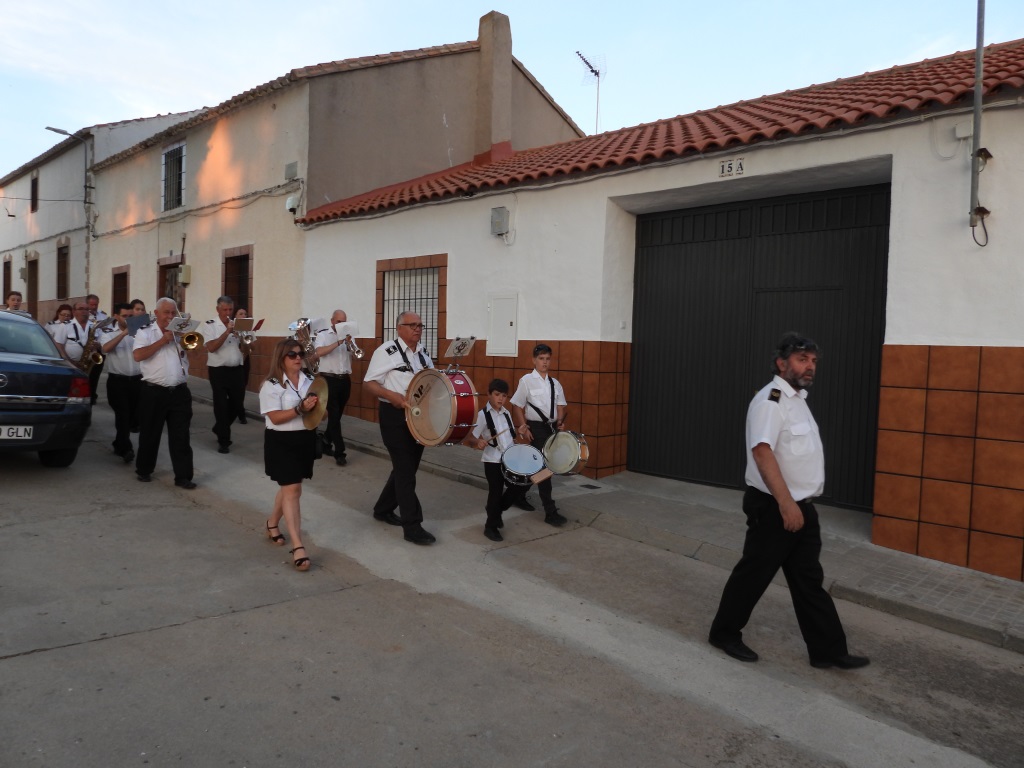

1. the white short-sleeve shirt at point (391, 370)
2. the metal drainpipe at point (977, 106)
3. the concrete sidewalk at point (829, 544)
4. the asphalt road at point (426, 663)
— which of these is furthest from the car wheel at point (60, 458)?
the metal drainpipe at point (977, 106)

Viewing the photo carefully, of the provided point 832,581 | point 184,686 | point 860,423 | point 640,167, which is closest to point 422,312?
point 640,167

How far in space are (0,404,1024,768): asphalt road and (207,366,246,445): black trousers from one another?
262 cm

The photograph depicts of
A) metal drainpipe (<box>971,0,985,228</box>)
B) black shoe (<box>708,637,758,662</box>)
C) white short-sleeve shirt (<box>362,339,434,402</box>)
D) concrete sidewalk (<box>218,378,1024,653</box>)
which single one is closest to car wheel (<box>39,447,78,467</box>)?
concrete sidewalk (<box>218,378,1024,653</box>)

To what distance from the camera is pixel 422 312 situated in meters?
10.3

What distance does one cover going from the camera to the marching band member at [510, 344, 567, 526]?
6586 millimetres

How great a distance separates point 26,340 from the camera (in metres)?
7.41

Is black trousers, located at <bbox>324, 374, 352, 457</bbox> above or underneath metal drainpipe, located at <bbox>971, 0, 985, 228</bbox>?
underneath

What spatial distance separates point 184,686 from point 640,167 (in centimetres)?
609

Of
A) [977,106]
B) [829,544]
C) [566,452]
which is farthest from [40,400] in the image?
[977,106]

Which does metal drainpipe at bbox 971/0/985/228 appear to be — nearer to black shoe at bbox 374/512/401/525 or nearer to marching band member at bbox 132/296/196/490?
black shoe at bbox 374/512/401/525

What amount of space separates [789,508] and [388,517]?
11.6ft

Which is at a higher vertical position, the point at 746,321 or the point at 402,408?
the point at 746,321

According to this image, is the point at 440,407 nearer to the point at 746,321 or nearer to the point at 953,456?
the point at 746,321

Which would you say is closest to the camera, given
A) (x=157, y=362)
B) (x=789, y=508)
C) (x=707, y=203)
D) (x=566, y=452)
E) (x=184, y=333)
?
(x=789, y=508)
